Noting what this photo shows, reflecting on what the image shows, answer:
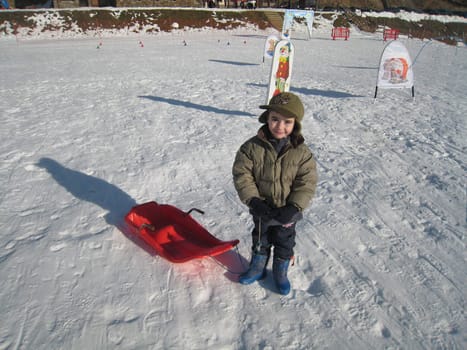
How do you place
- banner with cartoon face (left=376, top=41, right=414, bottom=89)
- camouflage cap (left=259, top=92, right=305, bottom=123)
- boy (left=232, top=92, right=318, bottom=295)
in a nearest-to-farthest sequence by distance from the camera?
camouflage cap (left=259, top=92, right=305, bottom=123) < boy (left=232, top=92, right=318, bottom=295) < banner with cartoon face (left=376, top=41, right=414, bottom=89)

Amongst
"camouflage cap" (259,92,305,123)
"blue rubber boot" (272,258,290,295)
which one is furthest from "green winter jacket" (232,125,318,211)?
"blue rubber boot" (272,258,290,295)

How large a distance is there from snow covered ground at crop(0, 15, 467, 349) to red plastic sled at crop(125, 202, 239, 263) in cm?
16

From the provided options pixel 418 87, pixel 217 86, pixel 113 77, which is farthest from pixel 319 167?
pixel 113 77

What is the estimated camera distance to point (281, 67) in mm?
6660

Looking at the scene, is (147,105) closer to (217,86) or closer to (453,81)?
(217,86)

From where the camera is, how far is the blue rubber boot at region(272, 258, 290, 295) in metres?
2.72

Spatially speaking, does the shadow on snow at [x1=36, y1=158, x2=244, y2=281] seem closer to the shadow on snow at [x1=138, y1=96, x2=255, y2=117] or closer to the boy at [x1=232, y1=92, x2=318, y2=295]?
the boy at [x1=232, y1=92, x2=318, y2=295]

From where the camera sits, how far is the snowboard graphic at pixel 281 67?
650cm

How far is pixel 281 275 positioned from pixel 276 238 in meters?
0.36

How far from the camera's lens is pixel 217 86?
9586mm

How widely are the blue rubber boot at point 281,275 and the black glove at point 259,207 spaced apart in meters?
0.58

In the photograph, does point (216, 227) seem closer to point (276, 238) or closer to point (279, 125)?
point (276, 238)

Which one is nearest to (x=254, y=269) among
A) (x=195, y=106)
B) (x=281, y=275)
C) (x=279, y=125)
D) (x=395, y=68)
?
(x=281, y=275)

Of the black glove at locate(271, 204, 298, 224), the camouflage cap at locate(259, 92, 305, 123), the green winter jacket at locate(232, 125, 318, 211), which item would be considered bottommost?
the black glove at locate(271, 204, 298, 224)
